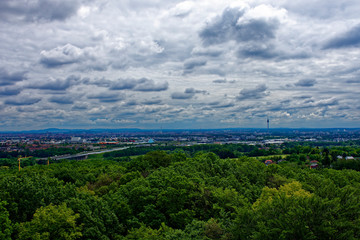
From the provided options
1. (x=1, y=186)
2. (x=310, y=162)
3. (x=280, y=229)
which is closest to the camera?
(x=280, y=229)

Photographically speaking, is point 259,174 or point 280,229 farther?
point 259,174

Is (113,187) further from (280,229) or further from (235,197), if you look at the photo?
(280,229)

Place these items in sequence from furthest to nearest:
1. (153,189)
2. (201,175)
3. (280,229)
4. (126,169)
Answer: (126,169)
(201,175)
(153,189)
(280,229)

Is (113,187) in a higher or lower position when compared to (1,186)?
lower

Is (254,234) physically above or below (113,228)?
above

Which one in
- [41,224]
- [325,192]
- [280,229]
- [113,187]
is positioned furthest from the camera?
[113,187]

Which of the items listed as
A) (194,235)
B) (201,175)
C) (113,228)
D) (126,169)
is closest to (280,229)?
(194,235)

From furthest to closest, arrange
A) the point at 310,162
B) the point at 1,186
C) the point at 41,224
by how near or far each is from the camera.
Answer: the point at 310,162
the point at 1,186
the point at 41,224

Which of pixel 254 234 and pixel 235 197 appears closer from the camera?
pixel 254 234

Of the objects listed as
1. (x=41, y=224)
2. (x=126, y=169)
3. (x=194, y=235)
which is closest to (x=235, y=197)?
(x=194, y=235)
